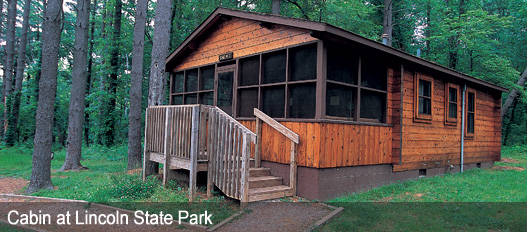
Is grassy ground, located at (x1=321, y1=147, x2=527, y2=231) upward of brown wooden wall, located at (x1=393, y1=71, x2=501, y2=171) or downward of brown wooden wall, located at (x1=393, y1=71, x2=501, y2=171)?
downward

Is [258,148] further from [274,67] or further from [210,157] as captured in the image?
[274,67]

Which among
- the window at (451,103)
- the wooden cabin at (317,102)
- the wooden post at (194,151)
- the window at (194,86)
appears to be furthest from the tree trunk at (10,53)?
the window at (451,103)

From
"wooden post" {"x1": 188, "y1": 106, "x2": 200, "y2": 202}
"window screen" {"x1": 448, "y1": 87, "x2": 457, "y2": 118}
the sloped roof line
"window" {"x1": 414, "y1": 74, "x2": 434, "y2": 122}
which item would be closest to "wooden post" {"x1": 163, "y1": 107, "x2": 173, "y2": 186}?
"wooden post" {"x1": 188, "y1": 106, "x2": 200, "y2": 202}

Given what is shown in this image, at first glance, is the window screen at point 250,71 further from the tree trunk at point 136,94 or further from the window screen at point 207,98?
the tree trunk at point 136,94

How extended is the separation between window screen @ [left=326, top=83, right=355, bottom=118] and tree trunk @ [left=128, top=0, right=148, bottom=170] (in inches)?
262

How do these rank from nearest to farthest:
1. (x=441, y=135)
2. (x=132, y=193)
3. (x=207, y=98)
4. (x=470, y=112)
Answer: (x=132, y=193) → (x=207, y=98) → (x=441, y=135) → (x=470, y=112)

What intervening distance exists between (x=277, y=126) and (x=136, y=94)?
623 centimetres

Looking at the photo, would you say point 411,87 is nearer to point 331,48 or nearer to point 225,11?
point 331,48

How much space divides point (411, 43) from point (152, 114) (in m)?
21.9

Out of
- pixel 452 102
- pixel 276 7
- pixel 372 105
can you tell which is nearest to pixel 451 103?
pixel 452 102

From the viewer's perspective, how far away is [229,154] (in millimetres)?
5812

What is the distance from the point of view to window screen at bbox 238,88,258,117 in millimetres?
7848

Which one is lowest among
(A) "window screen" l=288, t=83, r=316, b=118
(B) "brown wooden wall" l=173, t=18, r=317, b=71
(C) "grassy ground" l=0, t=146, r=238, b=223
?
(C) "grassy ground" l=0, t=146, r=238, b=223

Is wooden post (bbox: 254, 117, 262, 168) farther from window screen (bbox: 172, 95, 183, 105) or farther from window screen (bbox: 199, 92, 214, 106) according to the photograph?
window screen (bbox: 172, 95, 183, 105)
